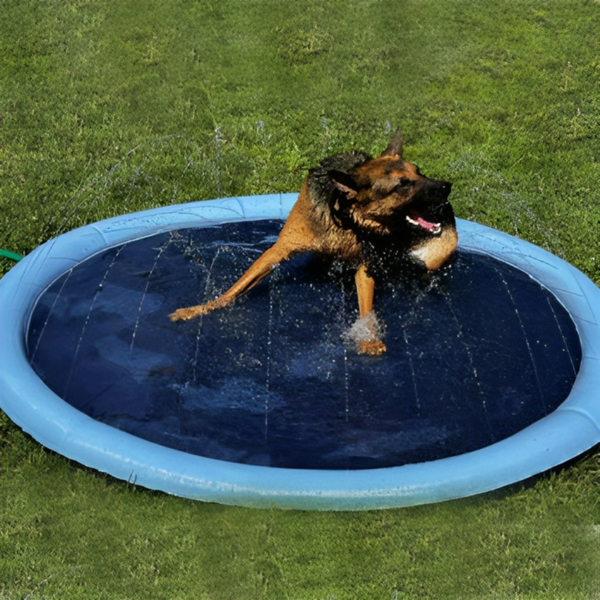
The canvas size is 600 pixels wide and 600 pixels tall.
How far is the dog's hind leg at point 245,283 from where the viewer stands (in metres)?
5.75

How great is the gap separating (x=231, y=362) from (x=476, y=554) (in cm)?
174

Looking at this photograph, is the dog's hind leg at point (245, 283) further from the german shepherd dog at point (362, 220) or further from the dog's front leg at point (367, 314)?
the dog's front leg at point (367, 314)

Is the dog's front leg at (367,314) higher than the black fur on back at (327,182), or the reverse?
the black fur on back at (327,182)

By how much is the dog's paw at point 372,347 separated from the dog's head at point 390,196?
0.64m

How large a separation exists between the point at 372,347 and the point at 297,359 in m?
0.45

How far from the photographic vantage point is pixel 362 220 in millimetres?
5613

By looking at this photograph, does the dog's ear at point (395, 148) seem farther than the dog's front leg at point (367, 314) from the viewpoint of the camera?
Yes

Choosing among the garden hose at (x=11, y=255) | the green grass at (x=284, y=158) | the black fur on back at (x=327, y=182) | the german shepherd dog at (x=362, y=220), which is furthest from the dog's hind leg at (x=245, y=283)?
the garden hose at (x=11, y=255)

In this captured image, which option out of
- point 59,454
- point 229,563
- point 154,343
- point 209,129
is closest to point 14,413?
point 59,454

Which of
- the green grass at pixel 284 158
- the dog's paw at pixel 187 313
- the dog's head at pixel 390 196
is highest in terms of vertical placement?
the dog's head at pixel 390 196

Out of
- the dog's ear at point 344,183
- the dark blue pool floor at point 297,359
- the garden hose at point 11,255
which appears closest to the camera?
the dark blue pool floor at point 297,359

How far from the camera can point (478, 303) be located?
6145 mm

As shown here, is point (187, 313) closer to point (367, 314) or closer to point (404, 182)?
point (367, 314)

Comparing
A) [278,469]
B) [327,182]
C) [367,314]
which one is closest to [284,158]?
[327,182]
